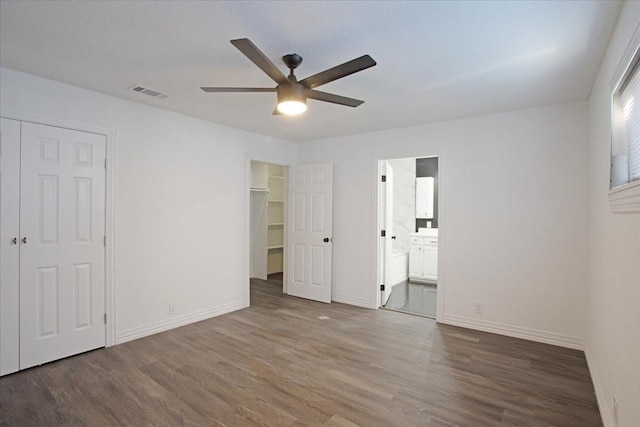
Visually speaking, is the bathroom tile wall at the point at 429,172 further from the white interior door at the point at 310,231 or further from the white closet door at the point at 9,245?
the white closet door at the point at 9,245

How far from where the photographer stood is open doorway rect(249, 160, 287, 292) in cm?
634

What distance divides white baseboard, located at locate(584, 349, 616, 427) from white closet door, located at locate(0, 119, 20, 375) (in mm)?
4321

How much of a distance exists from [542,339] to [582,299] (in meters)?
0.57

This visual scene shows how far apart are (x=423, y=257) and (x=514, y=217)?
9.11 ft

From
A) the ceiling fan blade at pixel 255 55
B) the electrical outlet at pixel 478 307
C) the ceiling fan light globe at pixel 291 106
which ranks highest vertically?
the ceiling fan blade at pixel 255 55

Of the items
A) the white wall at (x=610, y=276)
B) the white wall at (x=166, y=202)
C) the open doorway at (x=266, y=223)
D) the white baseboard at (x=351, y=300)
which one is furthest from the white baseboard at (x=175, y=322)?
the white wall at (x=610, y=276)

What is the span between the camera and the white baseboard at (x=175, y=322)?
11.0 ft

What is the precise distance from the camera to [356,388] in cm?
248

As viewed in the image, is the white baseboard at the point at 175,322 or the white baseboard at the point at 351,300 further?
the white baseboard at the point at 351,300

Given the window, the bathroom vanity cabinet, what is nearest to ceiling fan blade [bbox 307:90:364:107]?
the window

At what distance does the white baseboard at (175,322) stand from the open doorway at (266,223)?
1533 millimetres

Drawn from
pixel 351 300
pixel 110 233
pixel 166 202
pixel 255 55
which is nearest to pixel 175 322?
pixel 110 233

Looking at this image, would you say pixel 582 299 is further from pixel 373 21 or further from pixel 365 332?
pixel 373 21

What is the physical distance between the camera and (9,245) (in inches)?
104
